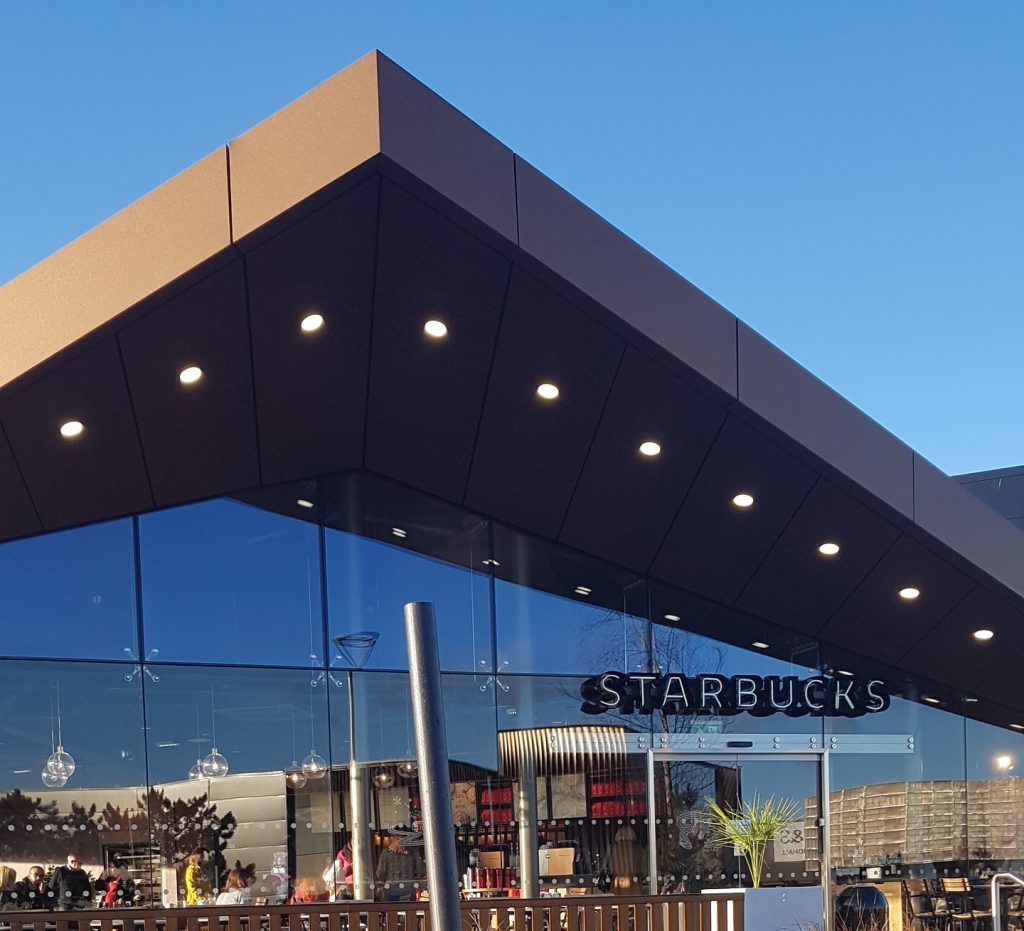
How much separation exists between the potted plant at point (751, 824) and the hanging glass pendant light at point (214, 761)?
5.47 meters

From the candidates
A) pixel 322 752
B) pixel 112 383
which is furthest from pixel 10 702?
pixel 112 383

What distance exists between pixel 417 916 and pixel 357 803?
3.78 metres

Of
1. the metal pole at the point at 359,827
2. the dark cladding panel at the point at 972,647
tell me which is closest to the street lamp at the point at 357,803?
the metal pole at the point at 359,827

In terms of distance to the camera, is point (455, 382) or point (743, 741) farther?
point (743, 741)

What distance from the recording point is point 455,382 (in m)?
11.2

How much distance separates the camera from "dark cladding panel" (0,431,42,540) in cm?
1066

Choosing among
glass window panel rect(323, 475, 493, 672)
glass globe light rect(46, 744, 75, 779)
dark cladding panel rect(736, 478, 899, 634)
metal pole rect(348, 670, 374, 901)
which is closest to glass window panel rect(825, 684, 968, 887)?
dark cladding panel rect(736, 478, 899, 634)

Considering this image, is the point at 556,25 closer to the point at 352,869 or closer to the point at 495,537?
the point at 495,537

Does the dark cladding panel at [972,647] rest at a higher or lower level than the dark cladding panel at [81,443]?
lower

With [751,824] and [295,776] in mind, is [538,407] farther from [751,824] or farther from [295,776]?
[751,824]

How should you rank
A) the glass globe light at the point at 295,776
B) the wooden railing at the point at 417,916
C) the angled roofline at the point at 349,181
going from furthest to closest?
1. the glass globe light at the point at 295,776
2. the wooden railing at the point at 417,916
3. the angled roofline at the point at 349,181

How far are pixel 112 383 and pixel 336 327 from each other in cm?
176

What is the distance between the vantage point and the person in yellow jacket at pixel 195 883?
1257 cm

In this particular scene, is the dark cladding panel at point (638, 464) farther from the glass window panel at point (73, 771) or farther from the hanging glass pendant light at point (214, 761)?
the glass window panel at point (73, 771)
